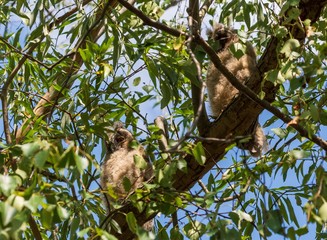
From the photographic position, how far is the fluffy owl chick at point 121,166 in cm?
291

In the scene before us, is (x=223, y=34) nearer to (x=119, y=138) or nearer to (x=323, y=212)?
(x=119, y=138)

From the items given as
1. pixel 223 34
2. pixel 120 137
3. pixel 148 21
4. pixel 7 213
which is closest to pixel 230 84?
pixel 223 34

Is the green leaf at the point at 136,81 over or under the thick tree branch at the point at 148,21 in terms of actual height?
over

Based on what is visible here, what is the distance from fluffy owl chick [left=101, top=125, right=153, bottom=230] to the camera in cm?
291

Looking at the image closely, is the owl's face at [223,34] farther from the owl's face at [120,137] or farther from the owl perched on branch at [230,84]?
the owl's face at [120,137]

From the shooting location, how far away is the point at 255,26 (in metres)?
2.87

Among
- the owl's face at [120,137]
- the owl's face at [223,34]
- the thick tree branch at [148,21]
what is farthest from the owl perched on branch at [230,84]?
the thick tree branch at [148,21]

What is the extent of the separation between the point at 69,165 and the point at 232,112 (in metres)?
1.15

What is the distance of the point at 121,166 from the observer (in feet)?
9.84

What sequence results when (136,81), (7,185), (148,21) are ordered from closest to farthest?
(7,185)
(148,21)
(136,81)

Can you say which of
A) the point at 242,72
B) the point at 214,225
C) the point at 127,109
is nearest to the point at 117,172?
the point at 127,109

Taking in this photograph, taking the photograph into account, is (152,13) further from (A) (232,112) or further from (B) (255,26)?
(A) (232,112)

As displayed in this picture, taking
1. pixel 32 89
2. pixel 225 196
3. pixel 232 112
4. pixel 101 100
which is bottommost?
pixel 225 196

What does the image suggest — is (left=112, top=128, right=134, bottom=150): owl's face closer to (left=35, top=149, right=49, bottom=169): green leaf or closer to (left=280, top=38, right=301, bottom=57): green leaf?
(left=280, top=38, right=301, bottom=57): green leaf
